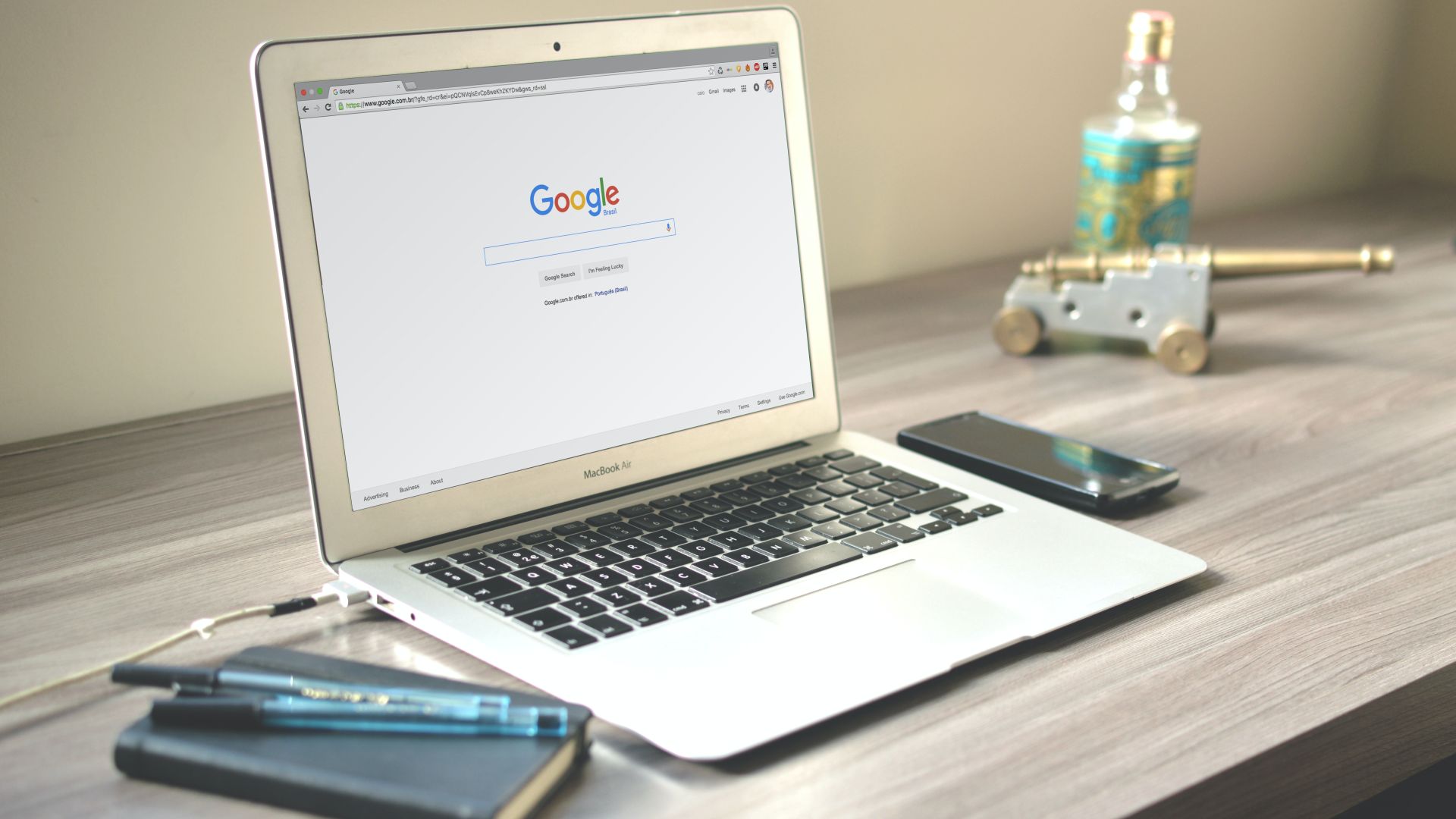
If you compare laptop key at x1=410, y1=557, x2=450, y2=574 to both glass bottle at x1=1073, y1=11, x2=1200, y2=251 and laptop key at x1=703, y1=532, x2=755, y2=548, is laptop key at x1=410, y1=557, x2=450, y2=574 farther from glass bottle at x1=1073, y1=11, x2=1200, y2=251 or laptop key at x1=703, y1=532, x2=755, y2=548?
glass bottle at x1=1073, y1=11, x2=1200, y2=251

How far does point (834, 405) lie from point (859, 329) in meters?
0.36

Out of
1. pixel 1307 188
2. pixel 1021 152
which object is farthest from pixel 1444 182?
pixel 1021 152

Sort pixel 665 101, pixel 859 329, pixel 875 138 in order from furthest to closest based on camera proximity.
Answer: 1. pixel 875 138
2. pixel 859 329
3. pixel 665 101

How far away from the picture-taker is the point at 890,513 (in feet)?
2.48

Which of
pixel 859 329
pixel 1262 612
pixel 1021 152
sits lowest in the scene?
pixel 1262 612

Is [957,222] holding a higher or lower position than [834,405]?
higher

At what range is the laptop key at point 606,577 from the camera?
0.66 metres

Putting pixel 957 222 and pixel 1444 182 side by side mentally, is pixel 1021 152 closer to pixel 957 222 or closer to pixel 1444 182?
pixel 957 222

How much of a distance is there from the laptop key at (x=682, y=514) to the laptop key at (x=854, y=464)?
0.39ft

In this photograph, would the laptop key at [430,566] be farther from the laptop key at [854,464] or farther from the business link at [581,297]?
the laptop key at [854,464]

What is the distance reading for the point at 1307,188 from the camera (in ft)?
6.06

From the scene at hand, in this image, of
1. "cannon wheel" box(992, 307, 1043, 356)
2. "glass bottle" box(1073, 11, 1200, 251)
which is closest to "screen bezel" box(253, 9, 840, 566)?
"cannon wheel" box(992, 307, 1043, 356)

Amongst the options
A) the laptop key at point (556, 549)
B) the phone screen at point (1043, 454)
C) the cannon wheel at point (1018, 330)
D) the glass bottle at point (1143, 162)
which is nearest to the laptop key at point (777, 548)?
the laptop key at point (556, 549)

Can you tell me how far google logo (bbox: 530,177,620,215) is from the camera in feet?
2.44
